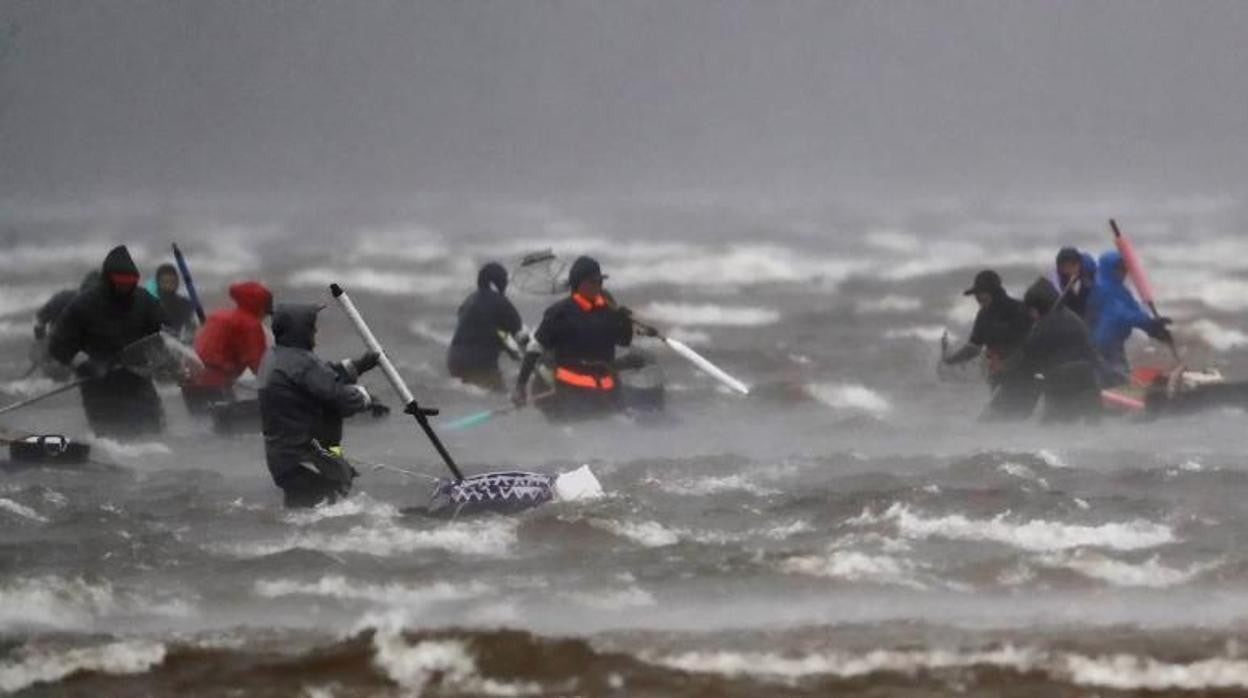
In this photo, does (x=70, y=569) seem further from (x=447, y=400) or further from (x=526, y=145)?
(x=526, y=145)

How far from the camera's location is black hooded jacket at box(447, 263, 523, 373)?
18031 mm

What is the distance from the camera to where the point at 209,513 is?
46.2 ft

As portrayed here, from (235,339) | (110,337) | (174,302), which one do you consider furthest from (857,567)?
(174,302)

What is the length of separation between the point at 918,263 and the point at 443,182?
21.4 meters

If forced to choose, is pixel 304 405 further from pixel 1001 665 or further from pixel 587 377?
pixel 1001 665

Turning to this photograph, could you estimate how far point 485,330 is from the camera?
18141 mm

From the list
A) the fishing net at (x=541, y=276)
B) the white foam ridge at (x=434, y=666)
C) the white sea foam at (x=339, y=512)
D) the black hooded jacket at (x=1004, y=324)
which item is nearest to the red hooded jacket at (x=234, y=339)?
the fishing net at (x=541, y=276)

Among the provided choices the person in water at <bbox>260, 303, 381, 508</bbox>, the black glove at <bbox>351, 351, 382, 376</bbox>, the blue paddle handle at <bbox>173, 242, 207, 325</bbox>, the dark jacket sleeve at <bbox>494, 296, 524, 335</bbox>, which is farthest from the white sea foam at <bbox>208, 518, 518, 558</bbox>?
the dark jacket sleeve at <bbox>494, 296, 524, 335</bbox>

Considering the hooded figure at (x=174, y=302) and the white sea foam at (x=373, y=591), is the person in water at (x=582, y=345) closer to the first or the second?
the hooded figure at (x=174, y=302)

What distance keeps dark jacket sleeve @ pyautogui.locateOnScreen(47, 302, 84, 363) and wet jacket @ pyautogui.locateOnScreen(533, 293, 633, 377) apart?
9.89 feet

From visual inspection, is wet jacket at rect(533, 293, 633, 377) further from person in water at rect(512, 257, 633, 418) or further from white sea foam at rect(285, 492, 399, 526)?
white sea foam at rect(285, 492, 399, 526)

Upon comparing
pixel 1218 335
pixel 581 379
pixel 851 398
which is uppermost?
pixel 1218 335

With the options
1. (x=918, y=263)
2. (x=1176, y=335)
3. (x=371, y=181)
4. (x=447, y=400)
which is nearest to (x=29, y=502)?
(x=447, y=400)

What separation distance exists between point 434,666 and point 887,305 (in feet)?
60.4
